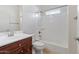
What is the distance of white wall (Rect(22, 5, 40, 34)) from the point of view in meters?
1.20

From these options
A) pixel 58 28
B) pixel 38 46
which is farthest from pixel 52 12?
pixel 38 46

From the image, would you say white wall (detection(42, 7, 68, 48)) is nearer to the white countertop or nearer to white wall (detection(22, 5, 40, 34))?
white wall (detection(22, 5, 40, 34))

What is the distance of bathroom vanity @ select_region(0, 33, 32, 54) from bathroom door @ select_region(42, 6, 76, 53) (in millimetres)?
314

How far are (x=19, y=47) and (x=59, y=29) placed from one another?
766 mm

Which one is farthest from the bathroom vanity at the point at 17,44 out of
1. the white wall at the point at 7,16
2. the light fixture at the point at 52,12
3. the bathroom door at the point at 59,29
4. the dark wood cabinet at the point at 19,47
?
the light fixture at the point at 52,12

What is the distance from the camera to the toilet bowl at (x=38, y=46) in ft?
4.09

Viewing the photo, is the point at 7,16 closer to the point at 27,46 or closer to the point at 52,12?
Result: the point at 27,46

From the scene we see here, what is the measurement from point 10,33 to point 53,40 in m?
0.70

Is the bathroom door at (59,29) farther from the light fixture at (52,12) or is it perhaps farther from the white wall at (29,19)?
the white wall at (29,19)

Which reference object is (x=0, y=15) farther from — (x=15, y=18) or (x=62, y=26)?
(x=62, y=26)

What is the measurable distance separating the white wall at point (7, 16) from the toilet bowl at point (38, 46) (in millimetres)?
339
